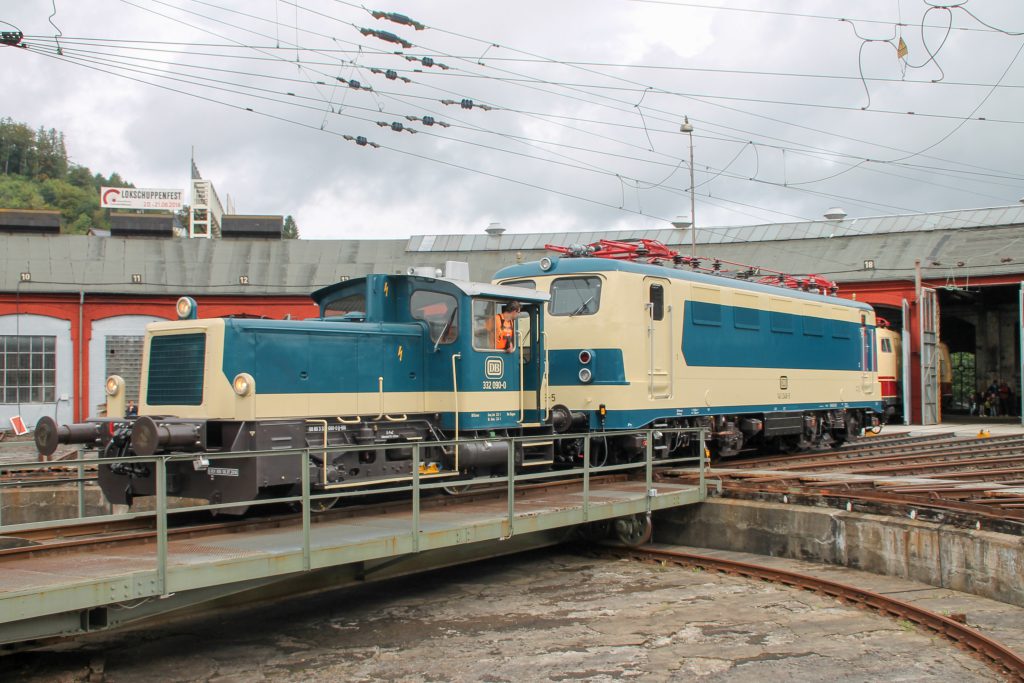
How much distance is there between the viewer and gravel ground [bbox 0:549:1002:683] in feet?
23.7

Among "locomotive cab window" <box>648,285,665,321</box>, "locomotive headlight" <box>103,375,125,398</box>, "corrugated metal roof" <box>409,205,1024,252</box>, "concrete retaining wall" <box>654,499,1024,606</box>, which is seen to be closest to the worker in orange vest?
"locomotive cab window" <box>648,285,665,321</box>

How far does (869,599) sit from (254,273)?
2570 centimetres

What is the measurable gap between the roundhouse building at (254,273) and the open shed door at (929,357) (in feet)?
0.21

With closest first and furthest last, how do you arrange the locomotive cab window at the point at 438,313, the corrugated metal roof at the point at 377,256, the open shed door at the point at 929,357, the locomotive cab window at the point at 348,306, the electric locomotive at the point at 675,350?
the locomotive cab window at the point at 438,313
the locomotive cab window at the point at 348,306
the electric locomotive at the point at 675,350
the open shed door at the point at 929,357
the corrugated metal roof at the point at 377,256

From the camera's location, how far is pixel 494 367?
1173 centimetres

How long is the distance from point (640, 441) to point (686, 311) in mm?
2590

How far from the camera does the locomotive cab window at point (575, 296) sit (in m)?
13.6

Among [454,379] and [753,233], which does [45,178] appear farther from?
[454,379]

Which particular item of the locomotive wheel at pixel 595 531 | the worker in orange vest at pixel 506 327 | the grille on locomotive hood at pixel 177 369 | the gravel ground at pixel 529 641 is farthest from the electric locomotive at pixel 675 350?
the grille on locomotive hood at pixel 177 369

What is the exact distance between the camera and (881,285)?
30.5 meters

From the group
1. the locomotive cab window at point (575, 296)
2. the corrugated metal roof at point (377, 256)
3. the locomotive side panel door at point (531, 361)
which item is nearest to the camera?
the locomotive side panel door at point (531, 361)

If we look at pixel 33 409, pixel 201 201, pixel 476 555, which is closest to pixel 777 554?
pixel 476 555

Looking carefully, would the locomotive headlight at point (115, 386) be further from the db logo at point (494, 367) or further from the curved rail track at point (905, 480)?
the curved rail track at point (905, 480)

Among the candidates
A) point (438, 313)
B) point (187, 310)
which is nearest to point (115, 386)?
point (187, 310)
